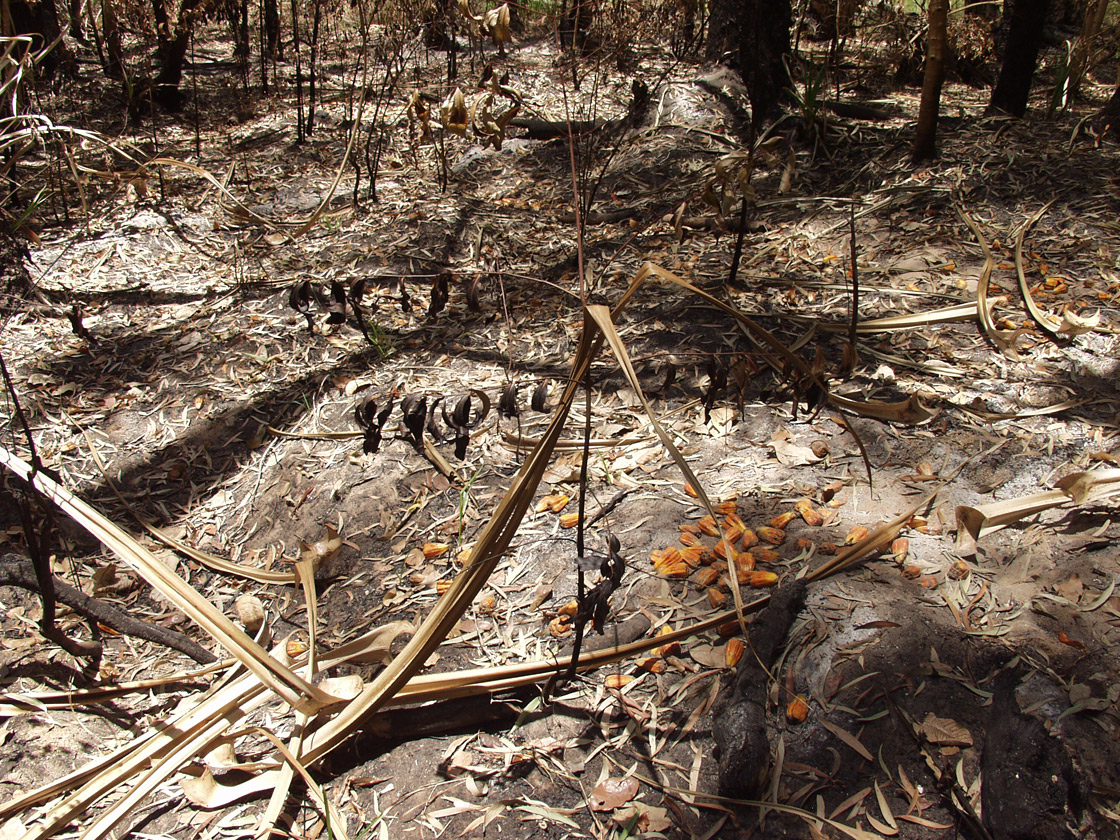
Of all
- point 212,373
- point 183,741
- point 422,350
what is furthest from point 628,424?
point 212,373

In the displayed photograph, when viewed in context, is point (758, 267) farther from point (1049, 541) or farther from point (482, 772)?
point (482, 772)

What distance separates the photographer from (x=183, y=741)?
52.7 inches

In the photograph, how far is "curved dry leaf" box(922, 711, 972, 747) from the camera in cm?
129

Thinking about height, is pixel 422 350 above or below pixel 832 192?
below

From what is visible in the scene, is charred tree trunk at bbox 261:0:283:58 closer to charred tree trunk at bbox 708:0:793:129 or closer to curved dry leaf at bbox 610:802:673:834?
charred tree trunk at bbox 708:0:793:129

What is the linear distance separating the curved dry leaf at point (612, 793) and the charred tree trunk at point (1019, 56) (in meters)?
3.93

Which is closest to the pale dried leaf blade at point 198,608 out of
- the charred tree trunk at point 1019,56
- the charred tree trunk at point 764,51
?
the charred tree trunk at point 764,51

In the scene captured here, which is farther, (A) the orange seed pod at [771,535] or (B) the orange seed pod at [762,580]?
(A) the orange seed pod at [771,535]

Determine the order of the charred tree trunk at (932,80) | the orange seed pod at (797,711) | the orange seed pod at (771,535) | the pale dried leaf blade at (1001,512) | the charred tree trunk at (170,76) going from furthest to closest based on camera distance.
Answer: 1. the charred tree trunk at (170,76)
2. the charred tree trunk at (932,80)
3. the orange seed pod at (771,535)
4. the orange seed pod at (797,711)
5. the pale dried leaf blade at (1001,512)

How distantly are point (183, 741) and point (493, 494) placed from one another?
1089 millimetres

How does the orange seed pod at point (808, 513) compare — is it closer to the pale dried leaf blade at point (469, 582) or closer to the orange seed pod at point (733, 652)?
the orange seed pod at point (733, 652)

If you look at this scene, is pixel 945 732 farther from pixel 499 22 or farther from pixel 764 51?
pixel 764 51

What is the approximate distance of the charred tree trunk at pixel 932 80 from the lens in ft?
8.48

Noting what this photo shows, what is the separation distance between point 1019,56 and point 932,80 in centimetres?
108
